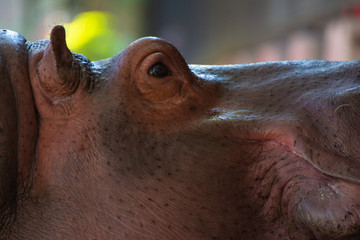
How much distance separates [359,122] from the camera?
143 centimetres

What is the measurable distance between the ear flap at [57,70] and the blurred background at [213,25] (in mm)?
2286

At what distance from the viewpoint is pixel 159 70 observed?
1576 millimetres

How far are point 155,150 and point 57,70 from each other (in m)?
0.38

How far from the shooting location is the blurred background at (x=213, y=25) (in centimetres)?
553

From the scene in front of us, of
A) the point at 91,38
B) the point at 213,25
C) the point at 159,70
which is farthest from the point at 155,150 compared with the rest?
the point at 213,25

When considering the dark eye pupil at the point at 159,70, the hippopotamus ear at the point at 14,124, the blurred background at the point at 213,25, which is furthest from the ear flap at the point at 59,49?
the blurred background at the point at 213,25

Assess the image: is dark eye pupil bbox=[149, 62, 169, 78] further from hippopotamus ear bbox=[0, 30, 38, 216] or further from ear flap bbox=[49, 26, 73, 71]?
hippopotamus ear bbox=[0, 30, 38, 216]

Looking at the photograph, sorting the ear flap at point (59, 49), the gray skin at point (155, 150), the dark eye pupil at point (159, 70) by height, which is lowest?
the gray skin at point (155, 150)

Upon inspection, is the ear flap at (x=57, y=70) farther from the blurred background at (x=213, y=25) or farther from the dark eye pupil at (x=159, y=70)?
the blurred background at (x=213, y=25)

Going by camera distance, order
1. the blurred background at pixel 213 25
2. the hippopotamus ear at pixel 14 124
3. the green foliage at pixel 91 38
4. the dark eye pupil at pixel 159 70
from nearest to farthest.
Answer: the hippopotamus ear at pixel 14 124 → the dark eye pupil at pixel 159 70 → the blurred background at pixel 213 25 → the green foliage at pixel 91 38

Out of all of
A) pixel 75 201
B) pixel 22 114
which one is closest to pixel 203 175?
pixel 75 201

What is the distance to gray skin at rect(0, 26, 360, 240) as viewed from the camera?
4.65ft

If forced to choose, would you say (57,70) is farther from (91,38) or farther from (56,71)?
(91,38)

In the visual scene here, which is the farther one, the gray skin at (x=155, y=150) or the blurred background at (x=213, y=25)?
the blurred background at (x=213, y=25)
